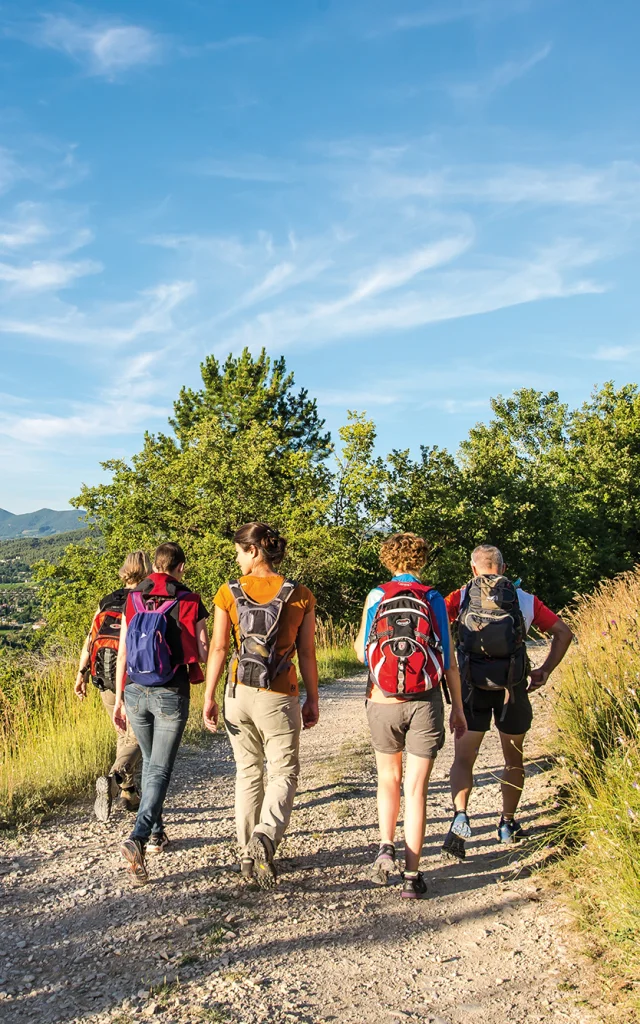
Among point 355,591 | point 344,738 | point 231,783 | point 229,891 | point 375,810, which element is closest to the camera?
point 229,891

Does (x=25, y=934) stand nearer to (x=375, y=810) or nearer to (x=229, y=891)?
(x=229, y=891)

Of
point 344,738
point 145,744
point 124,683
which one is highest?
point 124,683

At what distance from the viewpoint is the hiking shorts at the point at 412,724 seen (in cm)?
411

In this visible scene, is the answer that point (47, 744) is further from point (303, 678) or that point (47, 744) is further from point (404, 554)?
point (404, 554)

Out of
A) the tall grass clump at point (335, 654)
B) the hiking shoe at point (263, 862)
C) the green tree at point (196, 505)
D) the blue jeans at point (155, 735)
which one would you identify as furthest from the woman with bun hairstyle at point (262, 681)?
the green tree at point (196, 505)

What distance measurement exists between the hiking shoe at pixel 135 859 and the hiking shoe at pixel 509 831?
7.08 ft

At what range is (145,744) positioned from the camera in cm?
478

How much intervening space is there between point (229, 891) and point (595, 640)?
387cm

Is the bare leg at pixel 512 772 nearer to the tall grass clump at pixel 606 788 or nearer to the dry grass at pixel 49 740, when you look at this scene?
the tall grass clump at pixel 606 788

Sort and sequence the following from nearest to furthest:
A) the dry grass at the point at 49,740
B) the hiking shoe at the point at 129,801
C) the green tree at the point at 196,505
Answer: the hiking shoe at the point at 129,801
the dry grass at the point at 49,740
the green tree at the point at 196,505

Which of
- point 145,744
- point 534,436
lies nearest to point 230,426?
point 534,436

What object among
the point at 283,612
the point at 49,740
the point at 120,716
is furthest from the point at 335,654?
the point at 283,612

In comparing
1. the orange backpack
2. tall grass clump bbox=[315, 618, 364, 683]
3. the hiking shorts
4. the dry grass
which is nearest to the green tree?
tall grass clump bbox=[315, 618, 364, 683]

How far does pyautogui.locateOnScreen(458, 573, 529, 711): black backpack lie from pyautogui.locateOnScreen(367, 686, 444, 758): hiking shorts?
19.7 inches
